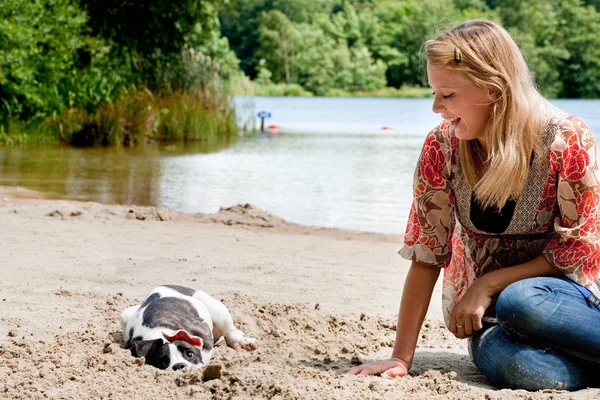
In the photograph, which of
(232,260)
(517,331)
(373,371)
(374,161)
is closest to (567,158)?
(517,331)

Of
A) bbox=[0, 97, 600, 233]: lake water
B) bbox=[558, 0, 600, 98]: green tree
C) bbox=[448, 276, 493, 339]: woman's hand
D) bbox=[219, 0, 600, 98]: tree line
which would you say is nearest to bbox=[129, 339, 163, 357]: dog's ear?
bbox=[448, 276, 493, 339]: woman's hand

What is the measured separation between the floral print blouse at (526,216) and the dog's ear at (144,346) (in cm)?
107

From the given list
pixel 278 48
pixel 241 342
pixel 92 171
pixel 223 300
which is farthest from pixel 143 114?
pixel 278 48

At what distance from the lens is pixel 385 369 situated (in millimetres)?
3393

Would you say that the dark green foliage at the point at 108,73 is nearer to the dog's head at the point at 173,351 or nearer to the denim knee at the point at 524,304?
the dog's head at the point at 173,351

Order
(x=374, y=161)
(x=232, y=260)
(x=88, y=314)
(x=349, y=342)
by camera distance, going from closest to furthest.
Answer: (x=349, y=342)
(x=88, y=314)
(x=232, y=260)
(x=374, y=161)

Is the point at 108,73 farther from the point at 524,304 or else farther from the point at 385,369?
the point at 524,304

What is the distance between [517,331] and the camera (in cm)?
333

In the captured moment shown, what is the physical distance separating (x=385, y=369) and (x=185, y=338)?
83cm

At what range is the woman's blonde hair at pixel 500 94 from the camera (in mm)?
3135

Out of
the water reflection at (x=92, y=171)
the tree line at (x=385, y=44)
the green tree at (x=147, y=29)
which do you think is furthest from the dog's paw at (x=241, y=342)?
the tree line at (x=385, y=44)

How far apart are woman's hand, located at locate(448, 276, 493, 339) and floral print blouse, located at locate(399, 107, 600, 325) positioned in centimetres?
17

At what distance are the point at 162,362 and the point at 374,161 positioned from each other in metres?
12.5

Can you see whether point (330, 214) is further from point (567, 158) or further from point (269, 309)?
point (567, 158)
